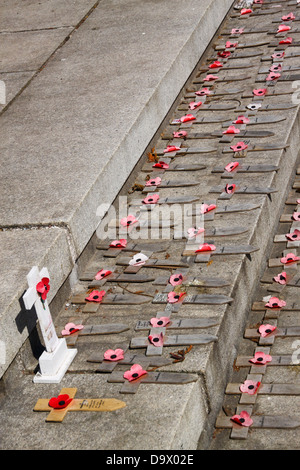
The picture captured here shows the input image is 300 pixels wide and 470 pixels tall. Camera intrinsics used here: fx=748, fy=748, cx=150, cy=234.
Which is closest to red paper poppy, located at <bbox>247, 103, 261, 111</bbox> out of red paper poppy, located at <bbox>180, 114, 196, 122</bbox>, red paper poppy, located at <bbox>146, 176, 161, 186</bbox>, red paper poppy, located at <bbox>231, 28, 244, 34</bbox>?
red paper poppy, located at <bbox>180, 114, 196, 122</bbox>

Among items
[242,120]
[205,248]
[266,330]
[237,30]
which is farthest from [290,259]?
[237,30]

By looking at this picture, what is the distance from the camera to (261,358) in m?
3.90

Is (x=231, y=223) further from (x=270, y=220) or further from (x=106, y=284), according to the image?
(x=106, y=284)

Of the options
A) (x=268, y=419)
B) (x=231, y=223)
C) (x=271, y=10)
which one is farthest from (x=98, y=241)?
(x=271, y=10)

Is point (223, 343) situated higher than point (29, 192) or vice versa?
point (29, 192)

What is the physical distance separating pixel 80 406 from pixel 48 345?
1.18ft

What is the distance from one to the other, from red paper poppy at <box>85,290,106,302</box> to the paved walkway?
0.12ft

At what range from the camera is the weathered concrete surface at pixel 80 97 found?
455 cm

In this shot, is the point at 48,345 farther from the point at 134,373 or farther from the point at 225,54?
the point at 225,54

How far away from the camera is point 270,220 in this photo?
4926mm

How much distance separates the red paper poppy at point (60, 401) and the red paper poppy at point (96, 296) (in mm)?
818

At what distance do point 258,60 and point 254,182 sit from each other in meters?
2.21

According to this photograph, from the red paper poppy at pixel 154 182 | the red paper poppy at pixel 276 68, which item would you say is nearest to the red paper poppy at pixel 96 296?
the red paper poppy at pixel 154 182

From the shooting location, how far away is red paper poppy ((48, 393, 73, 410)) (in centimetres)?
351
